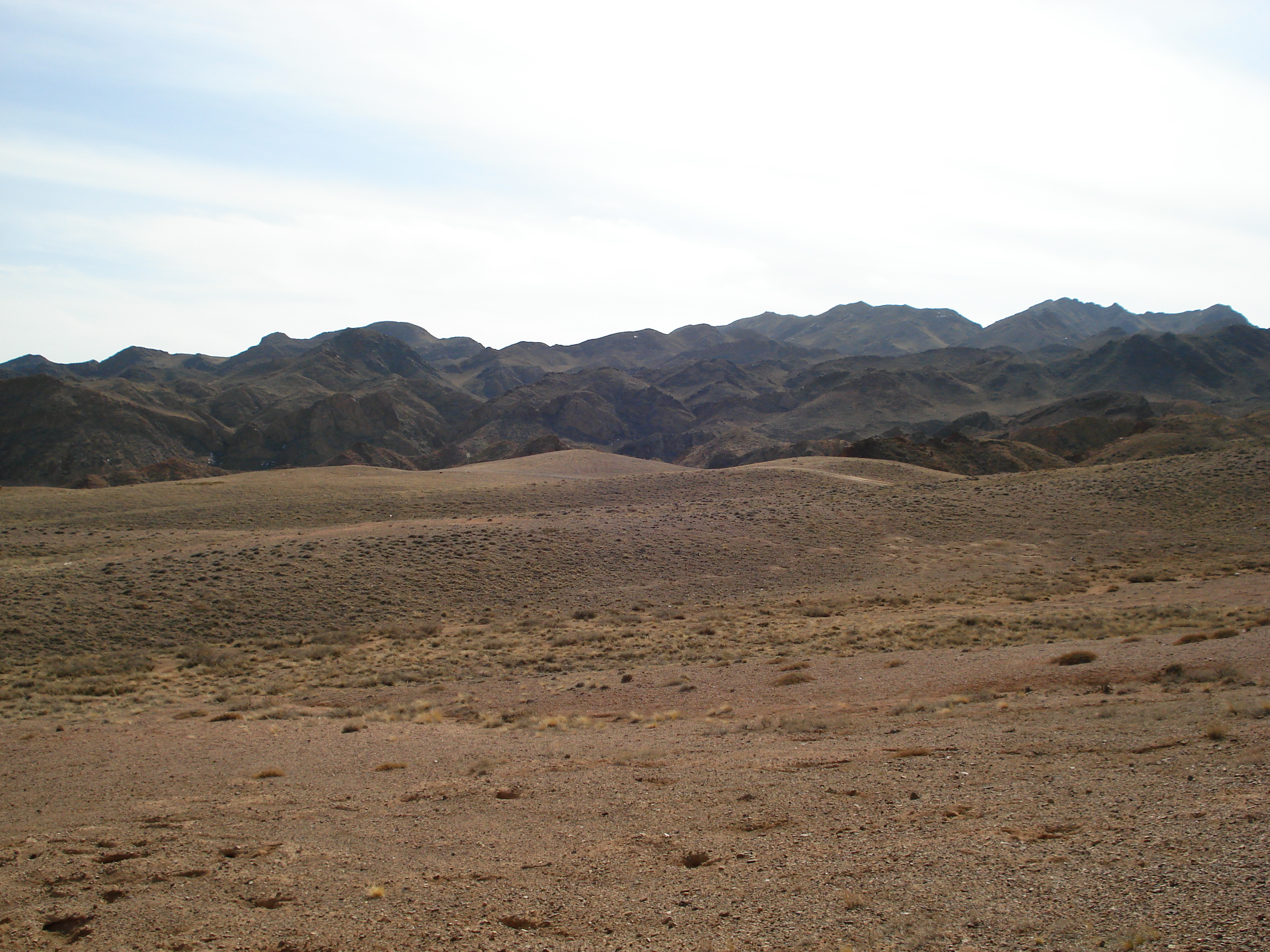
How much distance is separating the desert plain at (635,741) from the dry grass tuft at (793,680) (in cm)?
23

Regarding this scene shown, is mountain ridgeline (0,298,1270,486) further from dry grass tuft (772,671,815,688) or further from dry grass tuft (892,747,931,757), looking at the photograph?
dry grass tuft (892,747,931,757)

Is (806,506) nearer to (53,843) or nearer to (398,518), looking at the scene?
(398,518)

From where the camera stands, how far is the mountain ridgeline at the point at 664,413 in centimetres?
9675

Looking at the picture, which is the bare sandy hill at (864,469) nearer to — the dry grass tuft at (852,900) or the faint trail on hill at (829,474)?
the faint trail on hill at (829,474)

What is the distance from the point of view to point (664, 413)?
163500 millimetres

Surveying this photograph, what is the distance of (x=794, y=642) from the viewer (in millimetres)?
21719

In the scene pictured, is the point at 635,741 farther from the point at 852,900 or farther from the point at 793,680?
the point at 852,900

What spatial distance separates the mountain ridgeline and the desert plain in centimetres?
4833

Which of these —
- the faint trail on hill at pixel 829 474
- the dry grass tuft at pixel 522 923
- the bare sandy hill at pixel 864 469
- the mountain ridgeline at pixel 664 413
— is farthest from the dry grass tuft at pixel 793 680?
the mountain ridgeline at pixel 664 413

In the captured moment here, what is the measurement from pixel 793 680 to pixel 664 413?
146849mm

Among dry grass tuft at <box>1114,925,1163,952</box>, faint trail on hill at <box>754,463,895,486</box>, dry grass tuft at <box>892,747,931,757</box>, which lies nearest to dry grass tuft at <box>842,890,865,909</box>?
dry grass tuft at <box>1114,925,1163,952</box>

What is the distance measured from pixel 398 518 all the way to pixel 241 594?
53.0ft

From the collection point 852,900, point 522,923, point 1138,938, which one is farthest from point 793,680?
point 1138,938

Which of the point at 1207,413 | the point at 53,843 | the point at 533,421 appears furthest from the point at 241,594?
the point at 533,421
